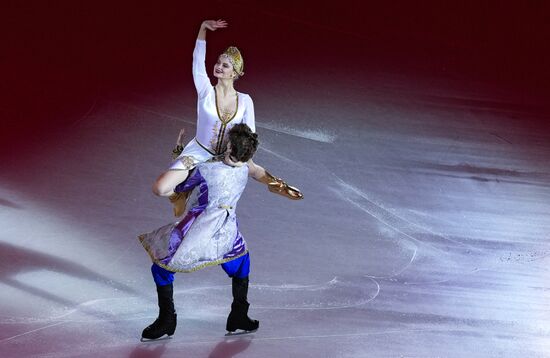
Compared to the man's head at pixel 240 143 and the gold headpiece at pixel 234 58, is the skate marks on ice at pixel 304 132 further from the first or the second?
the man's head at pixel 240 143

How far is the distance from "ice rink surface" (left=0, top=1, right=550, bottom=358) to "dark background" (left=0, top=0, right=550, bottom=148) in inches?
1.8

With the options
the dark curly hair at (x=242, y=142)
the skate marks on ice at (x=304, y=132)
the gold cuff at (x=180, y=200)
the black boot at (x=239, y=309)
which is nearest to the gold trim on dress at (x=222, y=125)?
the dark curly hair at (x=242, y=142)

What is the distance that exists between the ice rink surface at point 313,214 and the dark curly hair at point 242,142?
2.95 ft

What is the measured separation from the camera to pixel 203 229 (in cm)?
517

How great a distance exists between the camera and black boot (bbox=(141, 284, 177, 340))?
17.0ft

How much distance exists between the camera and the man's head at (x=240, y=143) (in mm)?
5090

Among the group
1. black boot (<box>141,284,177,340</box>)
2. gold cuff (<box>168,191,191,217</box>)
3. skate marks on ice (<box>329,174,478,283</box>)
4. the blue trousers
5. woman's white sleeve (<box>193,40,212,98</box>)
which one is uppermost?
woman's white sleeve (<box>193,40,212,98</box>)

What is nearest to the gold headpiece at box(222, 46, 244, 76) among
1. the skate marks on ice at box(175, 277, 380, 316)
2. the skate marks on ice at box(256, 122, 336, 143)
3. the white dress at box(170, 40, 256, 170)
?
the white dress at box(170, 40, 256, 170)

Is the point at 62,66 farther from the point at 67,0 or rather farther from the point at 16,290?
the point at 16,290

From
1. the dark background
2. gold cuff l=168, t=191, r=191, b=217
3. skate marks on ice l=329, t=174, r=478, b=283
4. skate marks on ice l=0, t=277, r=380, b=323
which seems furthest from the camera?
the dark background

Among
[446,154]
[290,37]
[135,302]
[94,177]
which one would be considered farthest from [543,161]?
[135,302]

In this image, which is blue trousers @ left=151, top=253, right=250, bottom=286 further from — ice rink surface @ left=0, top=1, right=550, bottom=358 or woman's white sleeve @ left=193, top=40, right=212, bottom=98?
woman's white sleeve @ left=193, top=40, right=212, bottom=98

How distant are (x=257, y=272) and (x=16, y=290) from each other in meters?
1.30

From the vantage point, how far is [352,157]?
25.8 ft
